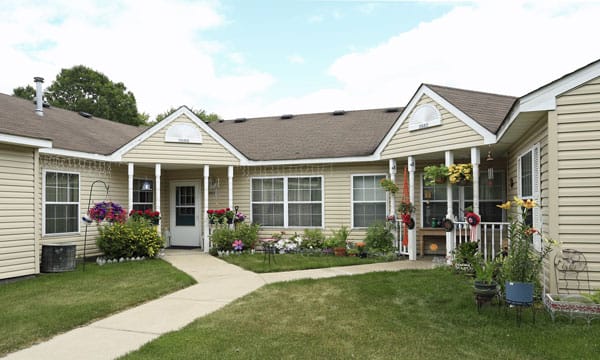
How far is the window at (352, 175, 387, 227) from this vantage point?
11.3 meters

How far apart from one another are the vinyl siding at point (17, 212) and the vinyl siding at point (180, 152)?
2846 mm

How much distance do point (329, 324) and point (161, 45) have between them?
18261 mm

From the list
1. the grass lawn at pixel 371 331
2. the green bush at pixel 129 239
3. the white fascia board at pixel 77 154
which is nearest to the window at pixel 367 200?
the grass lawn at pixel 371 331

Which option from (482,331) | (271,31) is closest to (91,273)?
(482,331)

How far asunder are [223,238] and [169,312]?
5439mm

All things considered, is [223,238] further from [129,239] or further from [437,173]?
[437,173]

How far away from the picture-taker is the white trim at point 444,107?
314 inches

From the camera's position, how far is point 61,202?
9.70m

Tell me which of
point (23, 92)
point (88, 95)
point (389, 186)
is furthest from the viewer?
point (88, 95)

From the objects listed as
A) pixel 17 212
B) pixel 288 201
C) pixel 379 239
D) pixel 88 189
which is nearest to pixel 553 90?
pixel 379 239

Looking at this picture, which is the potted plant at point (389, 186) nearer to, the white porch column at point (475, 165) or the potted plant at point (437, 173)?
the potted plant at point (437, 173)

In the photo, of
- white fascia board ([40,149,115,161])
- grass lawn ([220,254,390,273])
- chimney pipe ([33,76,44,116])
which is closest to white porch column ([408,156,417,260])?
grass lawn ([220,254,390,273])

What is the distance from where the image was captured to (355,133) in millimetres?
12766

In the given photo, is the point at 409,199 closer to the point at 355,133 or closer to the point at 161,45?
the point at 355,133
